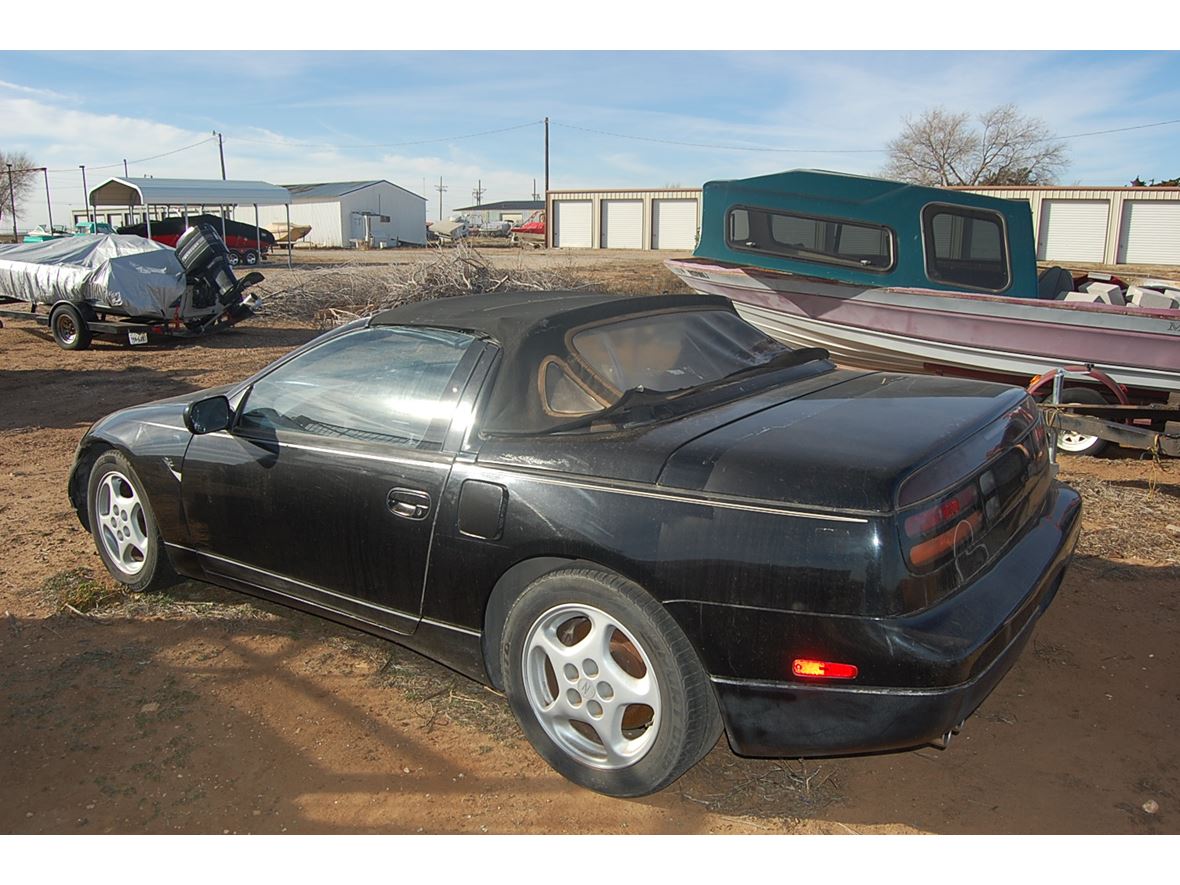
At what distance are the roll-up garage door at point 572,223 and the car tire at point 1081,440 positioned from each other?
46788 millimetres

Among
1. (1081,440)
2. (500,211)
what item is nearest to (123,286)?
(1081,440)

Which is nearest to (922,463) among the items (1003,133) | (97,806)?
(97,806)

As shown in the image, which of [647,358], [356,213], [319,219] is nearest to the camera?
[647,358]

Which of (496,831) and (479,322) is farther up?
(479,322)

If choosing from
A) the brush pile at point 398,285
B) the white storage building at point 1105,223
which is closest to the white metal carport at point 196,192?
the brush pile at point 398,285

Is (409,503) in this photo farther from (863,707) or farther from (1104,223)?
(1104,223)

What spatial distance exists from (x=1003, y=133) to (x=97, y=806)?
64124 mm

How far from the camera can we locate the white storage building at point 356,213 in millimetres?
53812

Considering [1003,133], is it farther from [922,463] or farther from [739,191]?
[922,463]

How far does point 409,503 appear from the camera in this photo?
3145 millimetres

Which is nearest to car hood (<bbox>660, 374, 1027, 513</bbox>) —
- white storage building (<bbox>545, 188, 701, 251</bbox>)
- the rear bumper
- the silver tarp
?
the rear bumper

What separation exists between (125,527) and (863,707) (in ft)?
11.9

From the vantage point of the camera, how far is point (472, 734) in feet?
10.7

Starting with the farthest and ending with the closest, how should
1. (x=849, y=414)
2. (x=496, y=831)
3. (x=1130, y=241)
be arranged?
(x=1130, y=241) → (x=849, y=414) → (x=496, y=831)
